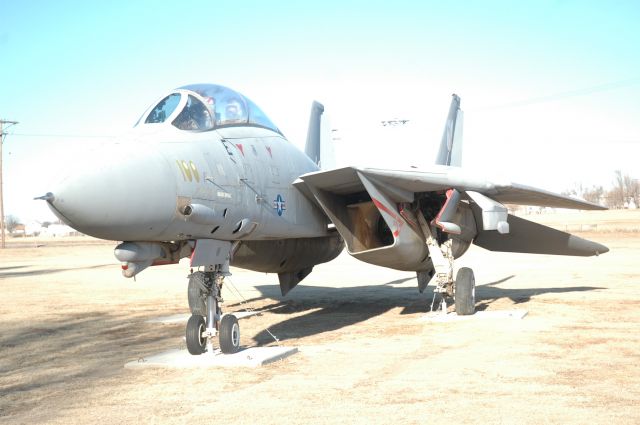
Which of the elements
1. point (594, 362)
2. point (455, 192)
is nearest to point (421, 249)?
point (455, 192)

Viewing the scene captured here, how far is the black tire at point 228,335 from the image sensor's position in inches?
302

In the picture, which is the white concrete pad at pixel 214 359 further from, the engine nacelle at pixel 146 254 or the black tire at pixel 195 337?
the engine nacelle at pixel 146 254

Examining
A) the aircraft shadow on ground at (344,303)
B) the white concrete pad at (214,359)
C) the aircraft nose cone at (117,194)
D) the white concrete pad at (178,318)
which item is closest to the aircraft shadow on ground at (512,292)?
the aircraft shadow on ground at (344,303)

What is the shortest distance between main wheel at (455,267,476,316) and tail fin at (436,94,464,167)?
4178 mm

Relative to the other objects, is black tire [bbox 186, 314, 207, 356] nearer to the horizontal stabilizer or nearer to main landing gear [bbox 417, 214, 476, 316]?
main landing gear [bbox 417, 214, 476, 316]

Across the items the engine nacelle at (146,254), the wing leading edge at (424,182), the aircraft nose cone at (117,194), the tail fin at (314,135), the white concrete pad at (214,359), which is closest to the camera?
the aircraft nose cone at (117,194)

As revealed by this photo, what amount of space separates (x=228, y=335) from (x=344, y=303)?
6914 mm

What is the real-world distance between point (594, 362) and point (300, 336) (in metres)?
4.32

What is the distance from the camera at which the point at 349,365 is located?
7.29 metres

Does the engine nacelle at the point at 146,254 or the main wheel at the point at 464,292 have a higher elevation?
the engine nacelle at the point at 146,254

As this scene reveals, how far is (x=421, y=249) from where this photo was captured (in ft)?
36.4

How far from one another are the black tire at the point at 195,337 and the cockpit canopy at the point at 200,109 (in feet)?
7.75

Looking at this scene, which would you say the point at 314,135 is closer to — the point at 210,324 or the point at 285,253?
the point at 285,253

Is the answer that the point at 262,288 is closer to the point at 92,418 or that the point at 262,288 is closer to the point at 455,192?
the point at 455,192
